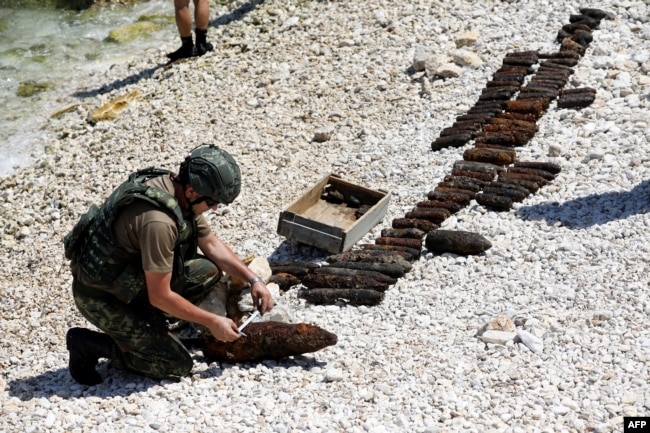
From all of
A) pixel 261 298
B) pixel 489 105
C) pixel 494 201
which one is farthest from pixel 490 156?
pixel 261 298

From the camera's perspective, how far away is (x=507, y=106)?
10898mm

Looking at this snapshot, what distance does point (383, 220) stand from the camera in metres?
9.38

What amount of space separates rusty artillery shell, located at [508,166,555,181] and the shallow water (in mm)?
6835

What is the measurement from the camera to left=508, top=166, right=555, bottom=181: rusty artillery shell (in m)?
9.48

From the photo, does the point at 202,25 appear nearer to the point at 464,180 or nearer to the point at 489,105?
the point at 489,105

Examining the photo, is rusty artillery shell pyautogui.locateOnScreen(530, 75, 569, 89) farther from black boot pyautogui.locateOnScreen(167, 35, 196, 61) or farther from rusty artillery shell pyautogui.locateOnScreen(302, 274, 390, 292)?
black boot pyautogui.locateOnScreen(167, 35, 196, 61)

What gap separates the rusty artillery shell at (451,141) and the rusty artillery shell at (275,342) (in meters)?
4.21

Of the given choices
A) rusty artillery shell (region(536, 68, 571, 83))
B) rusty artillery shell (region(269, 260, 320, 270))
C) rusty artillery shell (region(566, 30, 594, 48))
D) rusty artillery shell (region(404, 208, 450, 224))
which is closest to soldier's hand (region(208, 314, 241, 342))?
rusty artillery shell (region(269, 260, 320, 270))

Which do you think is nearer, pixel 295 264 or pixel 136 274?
pixel 136 274

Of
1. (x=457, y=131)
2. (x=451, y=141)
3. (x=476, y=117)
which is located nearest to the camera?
(x=451, y=141)

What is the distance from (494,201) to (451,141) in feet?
5.01

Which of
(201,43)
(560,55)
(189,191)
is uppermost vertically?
(189,191)

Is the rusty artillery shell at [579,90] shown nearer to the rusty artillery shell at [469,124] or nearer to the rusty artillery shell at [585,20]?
the rusty artillery shell at [469,124]

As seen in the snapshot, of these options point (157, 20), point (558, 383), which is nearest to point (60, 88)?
point (157, 20)
